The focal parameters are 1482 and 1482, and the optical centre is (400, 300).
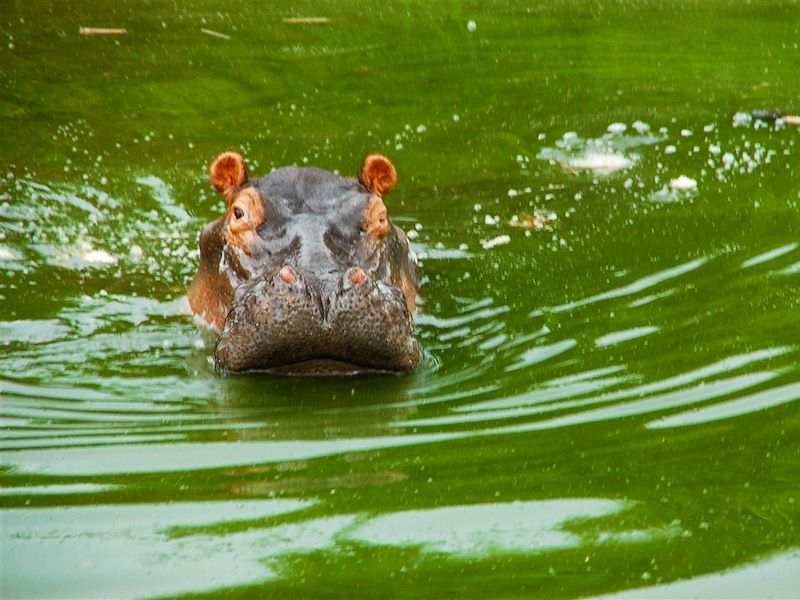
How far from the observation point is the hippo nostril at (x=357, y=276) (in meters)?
5.75

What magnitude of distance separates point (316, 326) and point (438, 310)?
1767 mm

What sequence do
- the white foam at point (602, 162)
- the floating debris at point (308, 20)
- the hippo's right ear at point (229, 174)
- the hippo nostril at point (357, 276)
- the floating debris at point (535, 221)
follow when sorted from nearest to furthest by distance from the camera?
the hippo nostril at point (357, 276) < the hippo's right ear at point (229, 174) < the floating debris at point (535, 221) < the white foam at point (602, 162) < the floating debris at point (308, 20)

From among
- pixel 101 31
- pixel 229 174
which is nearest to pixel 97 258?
pixel 229 174

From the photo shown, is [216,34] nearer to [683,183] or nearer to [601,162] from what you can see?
[601,162]

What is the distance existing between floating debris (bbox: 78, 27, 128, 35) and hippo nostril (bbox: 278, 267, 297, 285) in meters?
8.21

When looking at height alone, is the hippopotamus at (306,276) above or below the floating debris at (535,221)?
above

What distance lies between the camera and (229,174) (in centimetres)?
736

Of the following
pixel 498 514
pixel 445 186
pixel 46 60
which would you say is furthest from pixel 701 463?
pixel 46 60

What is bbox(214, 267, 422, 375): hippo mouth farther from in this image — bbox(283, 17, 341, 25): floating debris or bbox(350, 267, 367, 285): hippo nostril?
bbox(283, 17, 341, 25): floating debris

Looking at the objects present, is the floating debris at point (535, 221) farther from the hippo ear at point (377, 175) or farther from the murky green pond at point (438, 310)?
the hippo ear at point (377, 175)

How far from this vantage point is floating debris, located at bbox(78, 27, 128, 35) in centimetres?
1335

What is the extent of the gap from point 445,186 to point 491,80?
276 centimetres

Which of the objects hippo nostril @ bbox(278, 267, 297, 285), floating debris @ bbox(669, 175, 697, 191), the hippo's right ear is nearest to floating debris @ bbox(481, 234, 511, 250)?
floating debris @ bbox(669, 175, 697, 191)

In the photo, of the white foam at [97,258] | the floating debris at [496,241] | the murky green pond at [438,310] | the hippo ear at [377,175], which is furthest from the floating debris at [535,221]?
the white foam at [97,258]
